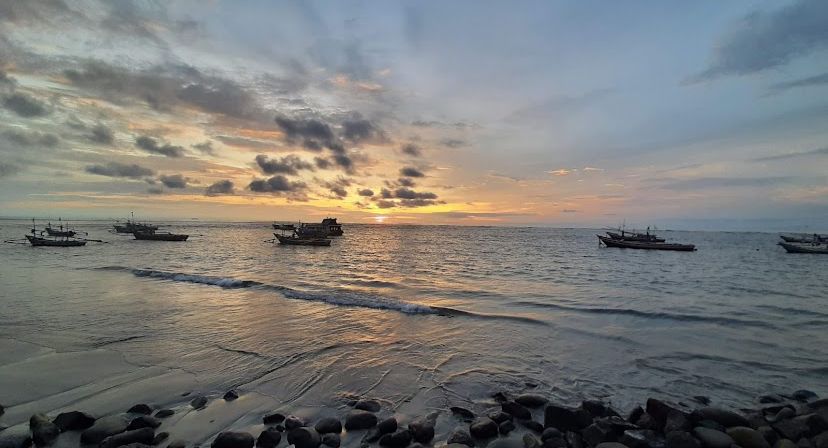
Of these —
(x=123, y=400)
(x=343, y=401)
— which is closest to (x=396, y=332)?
(x=343, y=401)

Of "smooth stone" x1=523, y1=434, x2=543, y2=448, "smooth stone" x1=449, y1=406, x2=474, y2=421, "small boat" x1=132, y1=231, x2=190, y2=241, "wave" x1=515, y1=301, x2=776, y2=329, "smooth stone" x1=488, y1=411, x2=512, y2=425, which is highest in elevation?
"small boat" x1=132, y1=231, x2=190, y2=241

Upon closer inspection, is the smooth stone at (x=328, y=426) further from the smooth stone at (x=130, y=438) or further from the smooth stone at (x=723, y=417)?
the smooth stone at (x=723, y=417)

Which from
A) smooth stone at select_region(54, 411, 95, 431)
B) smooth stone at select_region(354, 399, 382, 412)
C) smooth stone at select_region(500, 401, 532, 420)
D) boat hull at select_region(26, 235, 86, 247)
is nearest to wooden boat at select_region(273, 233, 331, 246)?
boat hull at select_region(26, 235, 86, 247)

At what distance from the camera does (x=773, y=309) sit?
18.5 meters

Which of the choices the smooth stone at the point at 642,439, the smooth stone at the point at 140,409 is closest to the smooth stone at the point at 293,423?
the smooth stone at the point at 140,409

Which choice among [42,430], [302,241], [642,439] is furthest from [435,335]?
[302,241]

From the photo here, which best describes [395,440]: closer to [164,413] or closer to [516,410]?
[516,410]

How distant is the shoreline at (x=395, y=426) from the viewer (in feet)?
19.2

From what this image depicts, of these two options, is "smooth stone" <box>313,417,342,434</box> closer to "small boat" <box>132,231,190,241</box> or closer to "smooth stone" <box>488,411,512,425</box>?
"smooth stone" <box>488,411,512,425</box>

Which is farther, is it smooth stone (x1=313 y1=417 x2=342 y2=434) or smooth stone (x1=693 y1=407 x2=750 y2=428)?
smooth stone (x1=693 y1=407 x2=750 y2=428)

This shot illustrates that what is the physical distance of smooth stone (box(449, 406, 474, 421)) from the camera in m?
7.11

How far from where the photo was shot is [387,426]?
6.48 metres

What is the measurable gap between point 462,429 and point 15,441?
21.9 ft

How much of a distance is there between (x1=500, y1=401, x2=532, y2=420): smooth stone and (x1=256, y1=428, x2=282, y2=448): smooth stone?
4.05 meters
